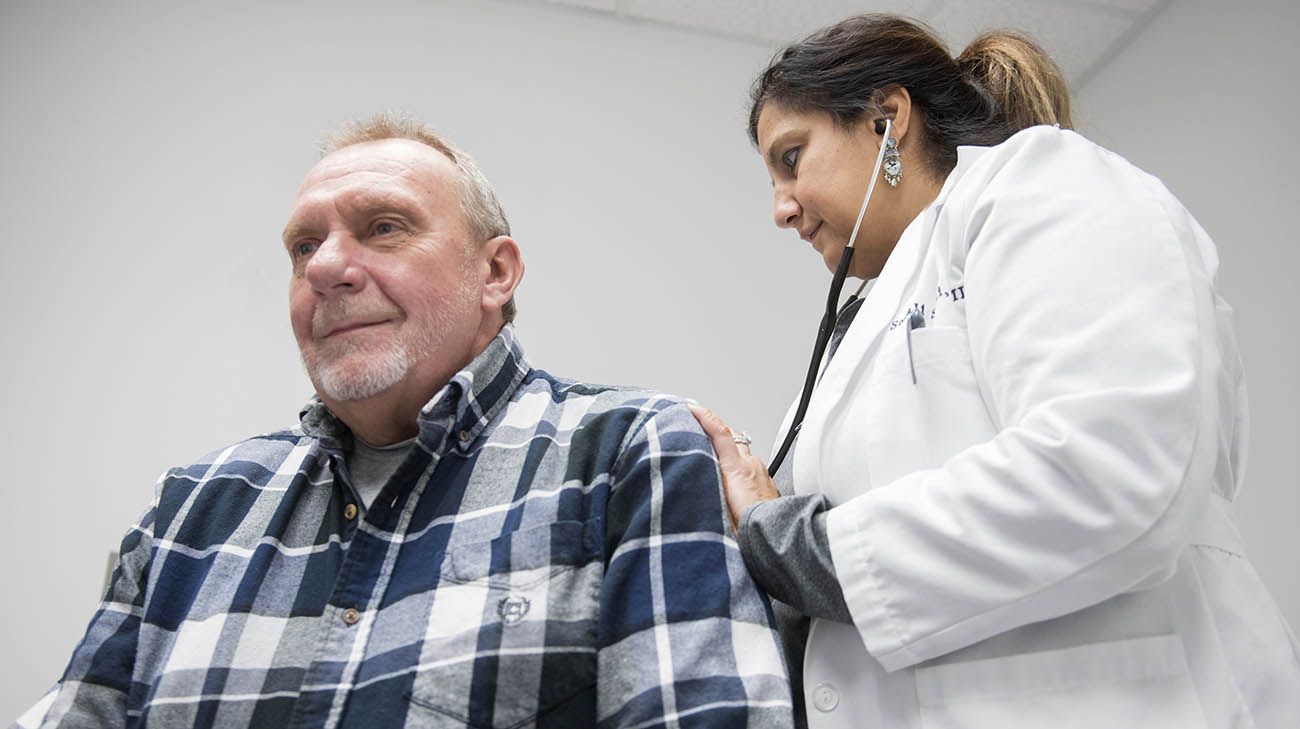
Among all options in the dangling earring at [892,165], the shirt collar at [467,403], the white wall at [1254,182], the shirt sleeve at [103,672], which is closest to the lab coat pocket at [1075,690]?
the shirt collar at [467,403]

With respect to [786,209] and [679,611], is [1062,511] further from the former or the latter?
[786,209]

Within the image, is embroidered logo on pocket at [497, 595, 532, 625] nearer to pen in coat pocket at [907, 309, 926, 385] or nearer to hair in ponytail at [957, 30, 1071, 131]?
pen in coat pocket at [907, 309, 926, 385]

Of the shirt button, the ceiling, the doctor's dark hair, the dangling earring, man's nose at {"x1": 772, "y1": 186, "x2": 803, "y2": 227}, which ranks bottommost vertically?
the shirt button

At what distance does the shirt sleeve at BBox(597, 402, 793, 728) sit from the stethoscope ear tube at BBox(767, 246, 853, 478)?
0.61ft

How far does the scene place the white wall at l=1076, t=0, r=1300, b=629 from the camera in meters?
2.26

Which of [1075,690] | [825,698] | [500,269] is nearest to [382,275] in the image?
[500,269]

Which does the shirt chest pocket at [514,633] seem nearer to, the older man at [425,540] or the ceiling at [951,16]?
the older man at [425,540]

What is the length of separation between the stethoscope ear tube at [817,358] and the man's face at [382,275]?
15.6 inches

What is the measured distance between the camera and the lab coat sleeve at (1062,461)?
2.58 feet

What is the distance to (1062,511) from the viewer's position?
0.79 m

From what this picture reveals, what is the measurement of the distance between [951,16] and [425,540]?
8.03ft

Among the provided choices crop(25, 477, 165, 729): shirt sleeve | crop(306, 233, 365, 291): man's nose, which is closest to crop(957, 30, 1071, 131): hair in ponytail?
crop(306, 233, 365, 291): man's nose

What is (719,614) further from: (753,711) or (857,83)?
(857,83)

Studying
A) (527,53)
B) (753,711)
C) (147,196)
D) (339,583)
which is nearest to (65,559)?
(147,196)
